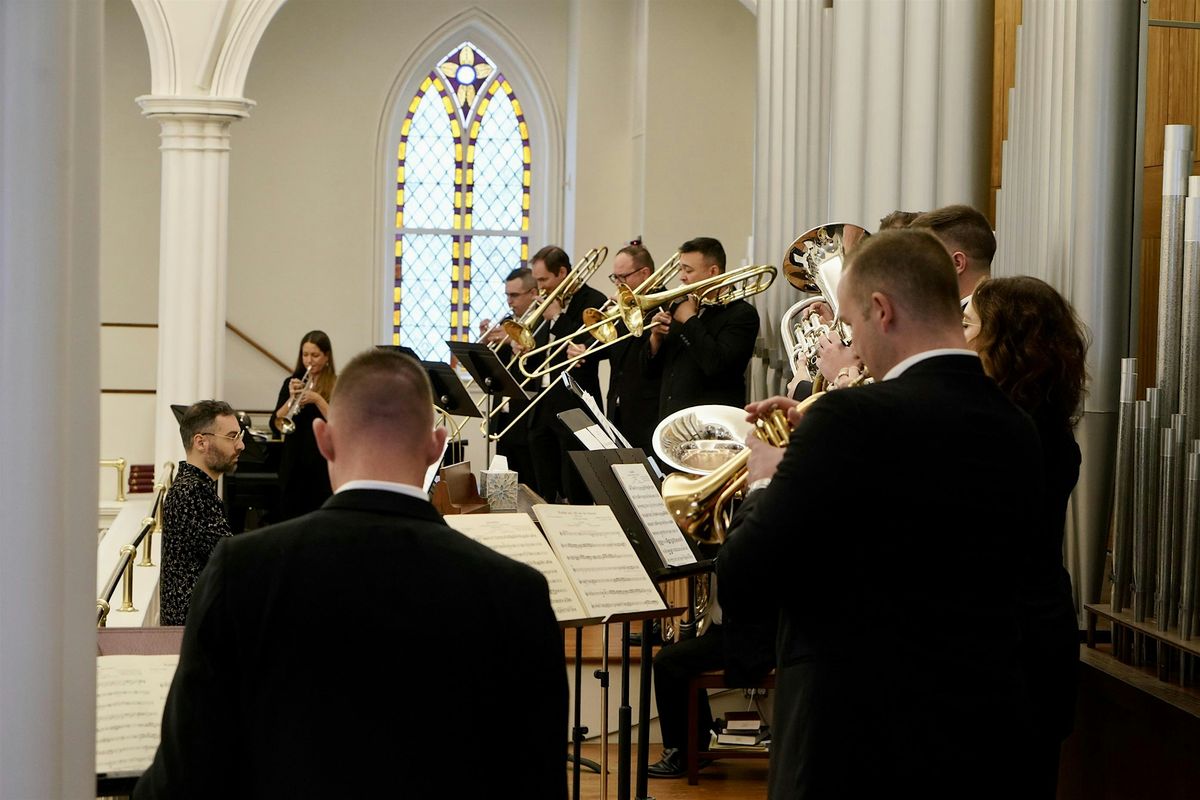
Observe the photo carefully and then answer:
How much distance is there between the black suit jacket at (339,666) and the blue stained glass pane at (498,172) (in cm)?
1232

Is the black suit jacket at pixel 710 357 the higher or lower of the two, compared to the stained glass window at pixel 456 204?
lower

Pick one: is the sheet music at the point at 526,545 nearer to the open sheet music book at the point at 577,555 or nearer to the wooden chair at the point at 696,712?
the open sheet music book at the point at 577,555

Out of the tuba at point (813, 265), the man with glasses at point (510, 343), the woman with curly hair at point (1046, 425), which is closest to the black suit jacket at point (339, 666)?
the woman with curly hair at point (1046, 425)

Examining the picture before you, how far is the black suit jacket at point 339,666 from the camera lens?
→ 2020 mm

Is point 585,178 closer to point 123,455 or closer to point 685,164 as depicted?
point 685,164

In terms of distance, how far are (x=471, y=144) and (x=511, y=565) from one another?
41.0 ft

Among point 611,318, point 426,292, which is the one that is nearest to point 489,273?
point 426,292

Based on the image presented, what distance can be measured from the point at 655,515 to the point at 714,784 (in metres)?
2.28

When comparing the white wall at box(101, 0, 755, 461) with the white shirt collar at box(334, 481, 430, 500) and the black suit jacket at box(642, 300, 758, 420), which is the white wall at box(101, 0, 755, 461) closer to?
the black suit jacket at box(642, 300, 758, 420)

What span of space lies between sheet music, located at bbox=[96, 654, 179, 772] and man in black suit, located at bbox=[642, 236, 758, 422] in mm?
4288

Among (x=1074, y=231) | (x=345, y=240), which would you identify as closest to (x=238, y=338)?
(x=345, y=240)

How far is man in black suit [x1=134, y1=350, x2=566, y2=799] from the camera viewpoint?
6.63 feet

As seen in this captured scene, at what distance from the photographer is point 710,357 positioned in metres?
6.68

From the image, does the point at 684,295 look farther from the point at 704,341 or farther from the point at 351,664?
the point at 351,664
